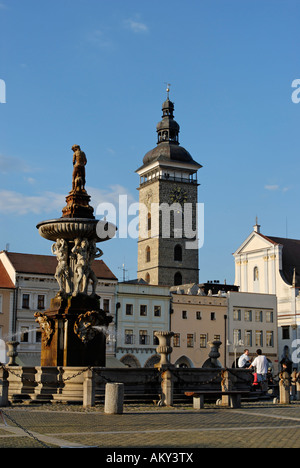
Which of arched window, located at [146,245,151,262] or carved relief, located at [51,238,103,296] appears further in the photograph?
arched window, located at [146,245,151,262]

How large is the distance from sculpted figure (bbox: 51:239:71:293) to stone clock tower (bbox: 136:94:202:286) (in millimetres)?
76326

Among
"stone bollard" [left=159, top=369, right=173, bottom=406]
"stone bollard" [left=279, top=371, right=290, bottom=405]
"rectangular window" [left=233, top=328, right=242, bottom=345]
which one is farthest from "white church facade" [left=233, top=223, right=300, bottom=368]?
"stone bollard" [left=159, top=369, right=173, bottom=406]

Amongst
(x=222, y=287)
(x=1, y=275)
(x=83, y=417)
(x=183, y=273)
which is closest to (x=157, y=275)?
(x=183, y=273)

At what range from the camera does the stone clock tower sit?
101m

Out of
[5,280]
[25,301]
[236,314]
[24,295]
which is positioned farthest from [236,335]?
[5,280]

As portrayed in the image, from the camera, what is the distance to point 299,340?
235ft

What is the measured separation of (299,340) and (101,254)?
51.7 meters

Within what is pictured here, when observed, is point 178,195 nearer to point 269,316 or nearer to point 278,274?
point 278,274

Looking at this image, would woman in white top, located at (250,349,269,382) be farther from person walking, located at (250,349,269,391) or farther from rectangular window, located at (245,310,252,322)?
rectangular window, located at (245,310,252,322)

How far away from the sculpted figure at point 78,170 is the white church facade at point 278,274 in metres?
51.3

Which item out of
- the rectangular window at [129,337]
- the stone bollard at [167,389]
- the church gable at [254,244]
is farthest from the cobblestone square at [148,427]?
the church gable at [254,244]

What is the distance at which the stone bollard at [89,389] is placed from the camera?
18609 millimetres

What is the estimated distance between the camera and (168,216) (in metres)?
104
